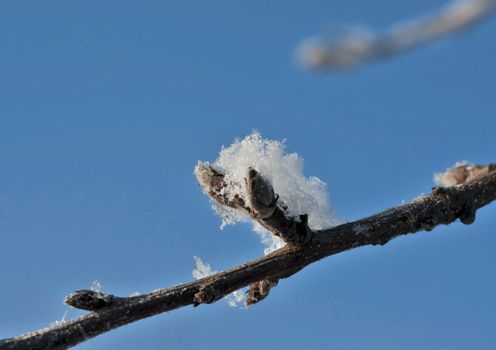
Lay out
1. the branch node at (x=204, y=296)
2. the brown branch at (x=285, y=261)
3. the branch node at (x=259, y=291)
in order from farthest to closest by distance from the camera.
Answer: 1. the branch node at (x=259, y=291)
2. the branch node at (x=204, y=296)
3. the brown branch at (x=285, y=261)

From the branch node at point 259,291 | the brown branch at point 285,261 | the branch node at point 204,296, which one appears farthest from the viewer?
the branch node at point 259,291

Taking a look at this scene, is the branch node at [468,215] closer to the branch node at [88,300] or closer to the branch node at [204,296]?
the branch node at [204,296]

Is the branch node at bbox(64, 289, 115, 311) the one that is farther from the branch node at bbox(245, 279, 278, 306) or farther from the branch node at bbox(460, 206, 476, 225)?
the branch node at bbox(460, 206, 476, 225)

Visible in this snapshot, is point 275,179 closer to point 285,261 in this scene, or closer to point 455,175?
point 285,261

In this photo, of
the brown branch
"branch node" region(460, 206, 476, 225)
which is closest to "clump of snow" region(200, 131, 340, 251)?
the brown branch

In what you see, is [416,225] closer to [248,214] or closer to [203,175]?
[248,214]

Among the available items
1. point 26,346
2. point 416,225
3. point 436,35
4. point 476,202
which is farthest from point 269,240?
point 436,35

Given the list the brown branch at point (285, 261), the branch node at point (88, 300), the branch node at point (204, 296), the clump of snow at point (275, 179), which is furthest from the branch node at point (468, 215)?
the branch node at point (88, 300)

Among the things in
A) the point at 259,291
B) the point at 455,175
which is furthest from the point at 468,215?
the point at 259,291

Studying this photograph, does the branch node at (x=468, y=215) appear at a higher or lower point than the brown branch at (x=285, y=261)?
lower
